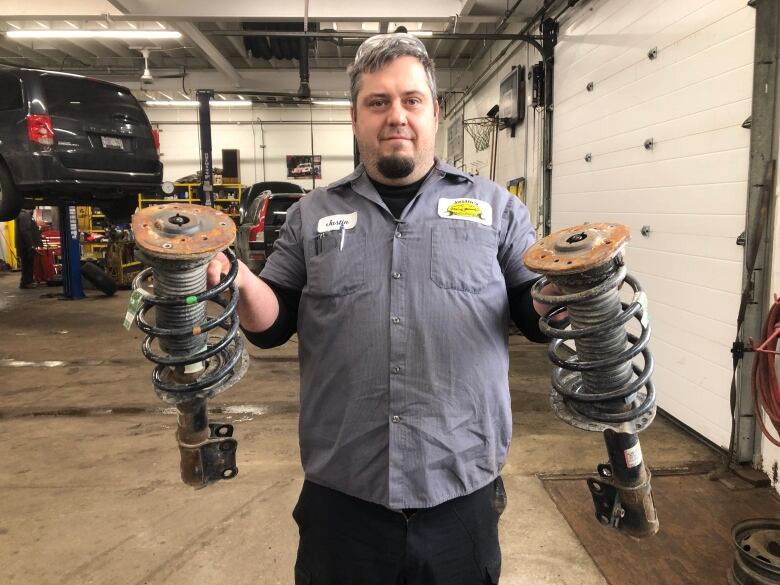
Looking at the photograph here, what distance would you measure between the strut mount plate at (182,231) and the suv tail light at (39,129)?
5.63m

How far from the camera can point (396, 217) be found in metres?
1.47

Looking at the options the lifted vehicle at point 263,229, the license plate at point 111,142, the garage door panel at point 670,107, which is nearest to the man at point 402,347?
the garage door panel at point 670,107

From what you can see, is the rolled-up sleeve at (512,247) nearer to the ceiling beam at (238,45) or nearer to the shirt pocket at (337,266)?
Answer: the shirt pocket at (337,266)

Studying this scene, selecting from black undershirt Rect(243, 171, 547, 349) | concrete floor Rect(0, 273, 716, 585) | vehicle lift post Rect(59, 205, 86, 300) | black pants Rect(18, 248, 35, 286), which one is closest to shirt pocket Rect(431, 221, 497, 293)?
black undershirt Rect(243, 171, 547, 349)

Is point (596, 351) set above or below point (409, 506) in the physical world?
above

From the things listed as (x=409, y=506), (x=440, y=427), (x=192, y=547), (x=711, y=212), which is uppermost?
(x=711, y=212)

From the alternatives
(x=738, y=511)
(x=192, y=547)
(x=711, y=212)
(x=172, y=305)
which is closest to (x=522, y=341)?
(x=711, y=212)

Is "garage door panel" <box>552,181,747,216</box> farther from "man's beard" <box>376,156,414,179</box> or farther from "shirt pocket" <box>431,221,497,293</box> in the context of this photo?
"man's beard" <box>376,156,414,179</box>

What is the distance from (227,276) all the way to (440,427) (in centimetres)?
58

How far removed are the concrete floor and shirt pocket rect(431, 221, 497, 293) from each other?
1490mm

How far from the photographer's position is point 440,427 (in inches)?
52.5

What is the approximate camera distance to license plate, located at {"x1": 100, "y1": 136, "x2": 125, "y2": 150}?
20.4ft

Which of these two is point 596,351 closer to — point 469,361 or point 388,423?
point 469,361

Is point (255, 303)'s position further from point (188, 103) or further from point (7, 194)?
point (188, 103)
